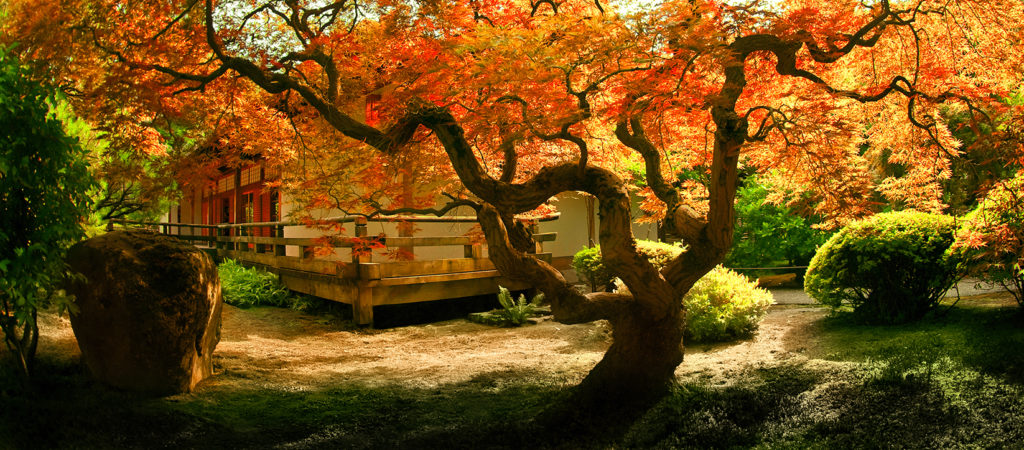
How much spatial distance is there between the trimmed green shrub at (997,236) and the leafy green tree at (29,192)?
24.2 ft

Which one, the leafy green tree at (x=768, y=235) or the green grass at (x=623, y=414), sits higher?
the leafy green tree at (x=768, y=235)

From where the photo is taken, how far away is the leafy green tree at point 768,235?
14289 mm

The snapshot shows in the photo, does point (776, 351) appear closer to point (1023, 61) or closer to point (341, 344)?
point (1023, 61)

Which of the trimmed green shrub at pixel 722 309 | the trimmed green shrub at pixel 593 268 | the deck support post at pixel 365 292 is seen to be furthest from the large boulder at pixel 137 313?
the trimmed green shrub at pixel 593 268

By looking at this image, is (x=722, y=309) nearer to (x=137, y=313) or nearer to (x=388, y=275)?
(x=388, y=275)

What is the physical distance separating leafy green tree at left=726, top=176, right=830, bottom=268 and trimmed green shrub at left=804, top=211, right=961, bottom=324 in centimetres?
680

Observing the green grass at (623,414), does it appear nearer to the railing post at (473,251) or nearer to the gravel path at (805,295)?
the gravel path at (805,295)

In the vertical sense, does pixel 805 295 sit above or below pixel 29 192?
below

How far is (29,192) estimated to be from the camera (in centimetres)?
436

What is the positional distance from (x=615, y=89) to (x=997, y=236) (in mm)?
3632

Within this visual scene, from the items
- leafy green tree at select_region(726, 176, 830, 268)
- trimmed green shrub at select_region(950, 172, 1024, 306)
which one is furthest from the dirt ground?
leafy green tree at select_region(726, 176, 830, 268)

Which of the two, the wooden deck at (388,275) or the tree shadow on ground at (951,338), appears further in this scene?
the wooden deck at (388,275)

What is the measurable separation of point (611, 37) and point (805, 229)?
11669 millimetres

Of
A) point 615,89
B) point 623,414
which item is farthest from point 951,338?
point 615,89
